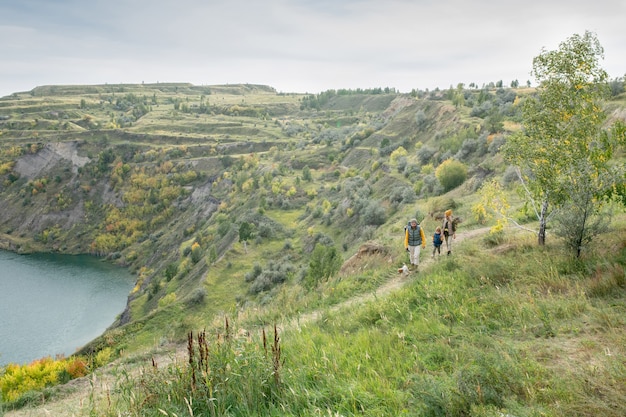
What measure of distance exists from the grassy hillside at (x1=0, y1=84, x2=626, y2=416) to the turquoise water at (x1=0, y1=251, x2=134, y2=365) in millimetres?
5193

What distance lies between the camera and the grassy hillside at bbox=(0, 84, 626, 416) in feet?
15.8

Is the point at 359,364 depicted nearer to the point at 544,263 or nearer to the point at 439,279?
the point at 439,279

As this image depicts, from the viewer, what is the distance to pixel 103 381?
31.6 feet

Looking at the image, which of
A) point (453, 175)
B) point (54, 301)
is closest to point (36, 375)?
point (453, 175)

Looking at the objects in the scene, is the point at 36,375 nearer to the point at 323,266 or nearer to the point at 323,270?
the point at 323,270

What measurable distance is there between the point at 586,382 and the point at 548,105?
376 inches

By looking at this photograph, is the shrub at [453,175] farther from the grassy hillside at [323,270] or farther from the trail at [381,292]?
the trail at [381,292]

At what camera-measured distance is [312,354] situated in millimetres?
6402

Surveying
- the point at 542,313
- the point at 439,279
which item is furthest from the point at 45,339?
the point at 542,313

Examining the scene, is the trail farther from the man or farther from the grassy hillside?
the man

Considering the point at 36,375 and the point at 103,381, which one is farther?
the point at 36,375

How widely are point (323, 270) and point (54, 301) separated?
5992 centimetres

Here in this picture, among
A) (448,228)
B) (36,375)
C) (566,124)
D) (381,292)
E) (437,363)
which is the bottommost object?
(36,375)

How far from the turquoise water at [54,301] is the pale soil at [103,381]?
3779 centimetres
